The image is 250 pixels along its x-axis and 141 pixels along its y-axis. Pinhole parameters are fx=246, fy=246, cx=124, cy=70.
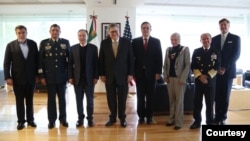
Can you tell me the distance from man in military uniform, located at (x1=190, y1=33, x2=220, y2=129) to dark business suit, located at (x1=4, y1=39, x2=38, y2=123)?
2.33 meters

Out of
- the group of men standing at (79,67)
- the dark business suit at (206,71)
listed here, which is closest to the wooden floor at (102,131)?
the group of men standing at (79,67)

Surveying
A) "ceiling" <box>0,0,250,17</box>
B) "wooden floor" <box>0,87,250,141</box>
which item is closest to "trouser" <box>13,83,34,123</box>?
"wooden floor" <box>0,87,250,141</box>

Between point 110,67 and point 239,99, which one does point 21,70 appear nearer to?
point 110,67

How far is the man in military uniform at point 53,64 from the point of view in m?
3.52

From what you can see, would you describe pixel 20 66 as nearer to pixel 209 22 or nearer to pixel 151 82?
pixel 151 82

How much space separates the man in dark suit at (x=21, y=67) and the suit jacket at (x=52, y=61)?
13cm

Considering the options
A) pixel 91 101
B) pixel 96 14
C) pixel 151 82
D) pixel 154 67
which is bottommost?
pixel 91 101

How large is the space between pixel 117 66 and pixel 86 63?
1.47 feet

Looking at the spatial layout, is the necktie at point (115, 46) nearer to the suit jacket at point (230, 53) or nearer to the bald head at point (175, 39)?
the bald head at point (175, 39)

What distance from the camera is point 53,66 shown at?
3.51 meters

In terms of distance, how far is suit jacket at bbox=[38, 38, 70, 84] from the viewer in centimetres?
352

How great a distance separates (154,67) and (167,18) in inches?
196

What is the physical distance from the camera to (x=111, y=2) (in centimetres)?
633

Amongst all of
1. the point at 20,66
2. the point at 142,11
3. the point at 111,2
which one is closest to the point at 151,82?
the point at 20,66
